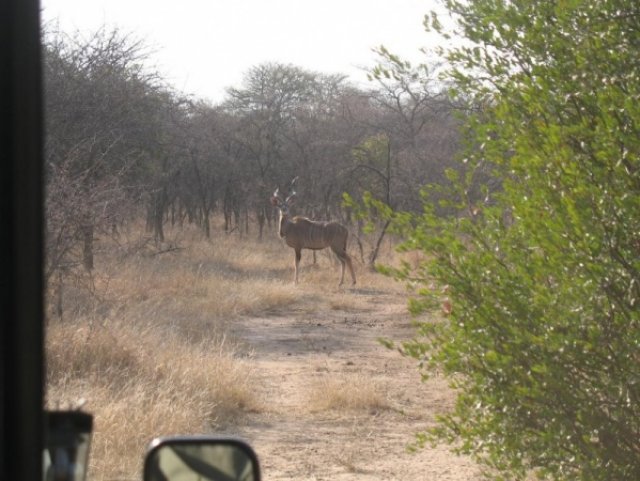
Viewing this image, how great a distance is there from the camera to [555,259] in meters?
3.73

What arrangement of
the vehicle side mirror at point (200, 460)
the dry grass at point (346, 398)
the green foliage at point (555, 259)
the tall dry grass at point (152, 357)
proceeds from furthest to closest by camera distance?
1. the dry grass at point (346, 398)
2. the tall dry grass at point (152, 357)
3. the green foliage at point (555, 259)
4. the vehicle side mirror at point (200, 460)

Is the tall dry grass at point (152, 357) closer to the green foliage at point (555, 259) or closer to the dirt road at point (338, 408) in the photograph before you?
the dirt road at point (338, 408)

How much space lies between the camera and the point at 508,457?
4148 mm

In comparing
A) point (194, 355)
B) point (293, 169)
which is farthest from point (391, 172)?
point (194, 355)

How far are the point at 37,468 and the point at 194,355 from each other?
5.81 m

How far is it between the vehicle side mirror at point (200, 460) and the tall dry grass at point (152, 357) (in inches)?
109

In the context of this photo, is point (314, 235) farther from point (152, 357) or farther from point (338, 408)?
point (338, 408)

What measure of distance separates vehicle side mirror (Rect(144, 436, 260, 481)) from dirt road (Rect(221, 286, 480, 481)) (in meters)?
3.10

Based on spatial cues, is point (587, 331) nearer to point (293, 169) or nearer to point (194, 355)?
point (194, 355)

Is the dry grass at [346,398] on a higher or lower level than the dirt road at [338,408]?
higher

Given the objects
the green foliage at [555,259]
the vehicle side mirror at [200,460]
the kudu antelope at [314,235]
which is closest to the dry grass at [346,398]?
the green foliage at [555,259]

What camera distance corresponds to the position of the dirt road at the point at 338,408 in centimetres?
594

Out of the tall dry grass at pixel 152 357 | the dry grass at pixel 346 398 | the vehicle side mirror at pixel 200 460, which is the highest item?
the vehicle side mirror at pixel 200 460

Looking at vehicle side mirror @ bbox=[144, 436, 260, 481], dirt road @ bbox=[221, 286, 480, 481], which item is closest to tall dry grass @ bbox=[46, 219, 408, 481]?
dirt road @ bbox=[221, 286, 480, 481]
